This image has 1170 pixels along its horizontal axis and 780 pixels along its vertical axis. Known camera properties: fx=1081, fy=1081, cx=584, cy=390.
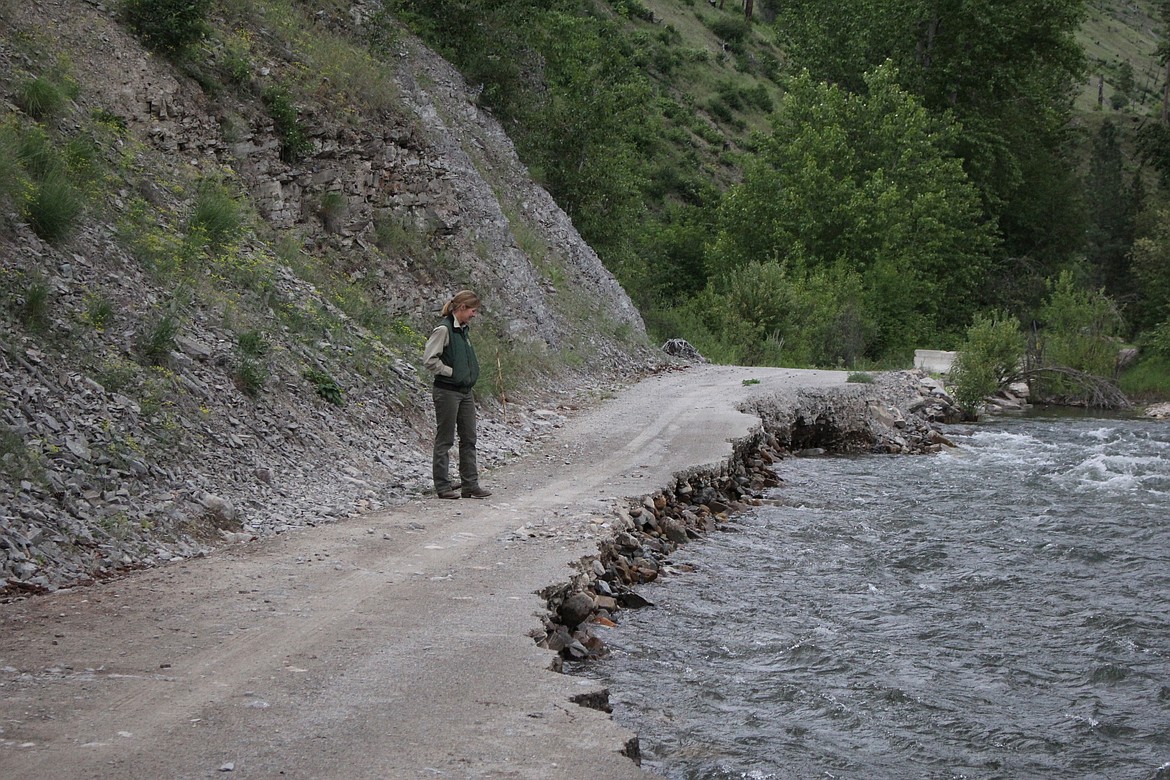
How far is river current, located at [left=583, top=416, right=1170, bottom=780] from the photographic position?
7.02 metres

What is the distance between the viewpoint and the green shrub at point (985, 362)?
103ft

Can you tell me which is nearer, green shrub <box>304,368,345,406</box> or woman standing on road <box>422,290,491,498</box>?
woman standing on road <box>422,290,491,498</box>

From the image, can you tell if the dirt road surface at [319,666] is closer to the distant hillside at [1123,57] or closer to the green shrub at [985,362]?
the green shrub at [985,362]

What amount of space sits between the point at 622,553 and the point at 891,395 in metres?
16.6

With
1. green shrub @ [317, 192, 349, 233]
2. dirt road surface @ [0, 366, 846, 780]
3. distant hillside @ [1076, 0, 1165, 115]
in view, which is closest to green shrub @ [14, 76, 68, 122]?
green shrub @ [317, 192, 349, 233]

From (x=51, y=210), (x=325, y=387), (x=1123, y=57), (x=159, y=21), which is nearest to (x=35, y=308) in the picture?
(x=51, y=210)

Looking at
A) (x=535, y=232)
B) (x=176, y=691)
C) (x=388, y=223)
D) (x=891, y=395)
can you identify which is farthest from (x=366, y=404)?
(x=891, y=395)

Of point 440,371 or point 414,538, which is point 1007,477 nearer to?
point 440,371

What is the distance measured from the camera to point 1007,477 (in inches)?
744

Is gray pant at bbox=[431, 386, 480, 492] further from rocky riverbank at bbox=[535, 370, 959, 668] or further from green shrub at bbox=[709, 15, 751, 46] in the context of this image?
green shrub at bbox=[709, 15, 751, 46]

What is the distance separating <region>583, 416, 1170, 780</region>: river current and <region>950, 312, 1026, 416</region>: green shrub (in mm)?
15597

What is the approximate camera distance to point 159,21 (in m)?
16.9

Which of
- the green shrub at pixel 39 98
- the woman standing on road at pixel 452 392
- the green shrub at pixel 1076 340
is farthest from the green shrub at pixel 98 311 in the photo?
the green shrub at pixel 1076 340

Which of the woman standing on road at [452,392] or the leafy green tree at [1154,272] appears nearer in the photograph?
the woman standing on road at [452,392]
